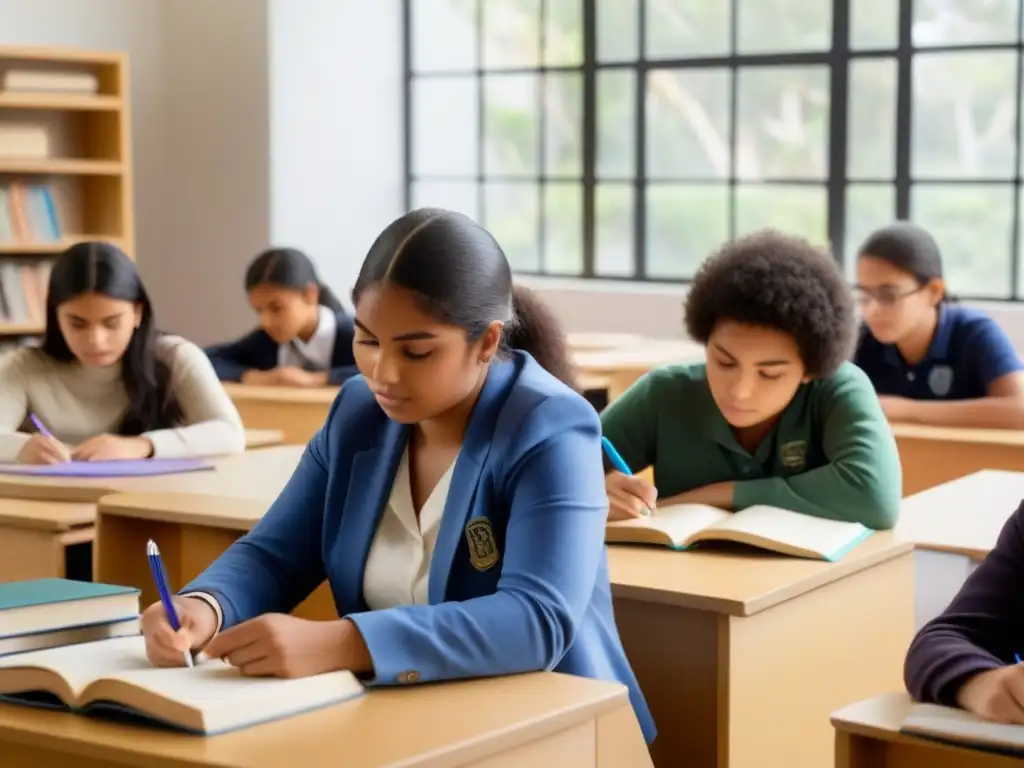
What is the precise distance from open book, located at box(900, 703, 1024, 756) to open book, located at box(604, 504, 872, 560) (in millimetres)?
860

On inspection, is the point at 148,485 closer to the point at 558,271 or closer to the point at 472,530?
the point at 472,530

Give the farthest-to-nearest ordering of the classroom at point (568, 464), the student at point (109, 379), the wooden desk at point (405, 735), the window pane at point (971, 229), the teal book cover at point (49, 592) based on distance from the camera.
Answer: the window pane at point (971, 229) → the student at point (109, 379) → the teal book cover at point (49, 592) → the classroom at point (568, 464) → the wooden desk at point (405, 735)

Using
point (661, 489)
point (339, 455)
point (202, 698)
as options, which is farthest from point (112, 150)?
point (202, 698)

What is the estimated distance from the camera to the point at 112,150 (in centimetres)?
720

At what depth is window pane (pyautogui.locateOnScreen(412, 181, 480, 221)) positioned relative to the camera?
8125 millimetres

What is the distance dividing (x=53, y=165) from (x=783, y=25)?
10.3 ft

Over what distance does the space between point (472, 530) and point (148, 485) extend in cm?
151

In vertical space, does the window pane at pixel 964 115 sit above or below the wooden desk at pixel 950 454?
above

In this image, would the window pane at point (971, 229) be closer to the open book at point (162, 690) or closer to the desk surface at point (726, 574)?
the desk surface at point (726, 574)

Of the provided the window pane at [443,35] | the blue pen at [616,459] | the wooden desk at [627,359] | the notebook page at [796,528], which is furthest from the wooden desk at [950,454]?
the window pane at [443,35]

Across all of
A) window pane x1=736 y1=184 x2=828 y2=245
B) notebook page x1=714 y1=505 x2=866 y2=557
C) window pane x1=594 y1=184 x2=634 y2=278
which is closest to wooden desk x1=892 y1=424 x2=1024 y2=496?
notebook page x1=714 y1=505 x2=866 y2=557

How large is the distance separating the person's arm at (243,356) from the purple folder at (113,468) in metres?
1.99

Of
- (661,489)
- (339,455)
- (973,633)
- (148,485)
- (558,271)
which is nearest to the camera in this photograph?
(973,633)

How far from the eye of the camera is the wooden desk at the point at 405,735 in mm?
1529
